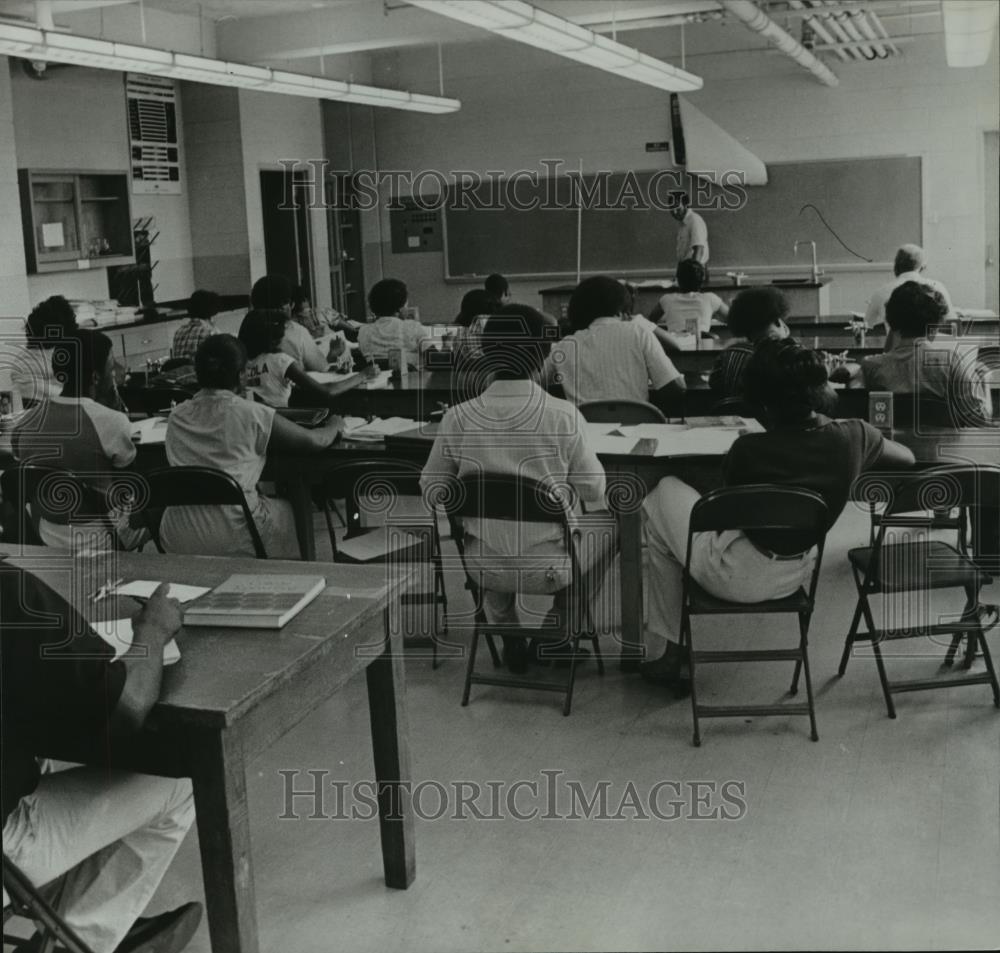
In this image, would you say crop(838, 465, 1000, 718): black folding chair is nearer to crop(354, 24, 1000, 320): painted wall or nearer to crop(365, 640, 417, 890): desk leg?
crop(365, 640, 417, 890): desk leg

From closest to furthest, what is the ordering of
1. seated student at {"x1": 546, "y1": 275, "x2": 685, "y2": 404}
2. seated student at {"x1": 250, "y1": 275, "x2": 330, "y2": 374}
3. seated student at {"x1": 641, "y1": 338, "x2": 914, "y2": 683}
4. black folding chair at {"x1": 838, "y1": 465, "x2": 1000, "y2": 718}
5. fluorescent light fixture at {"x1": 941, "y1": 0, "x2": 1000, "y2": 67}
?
1. seated student at {"x1": 641, "y1": 338, "x2": 914, "y2": 683}
2. black folding chair at {"x1": 838, "y1": 465, "x2": 1000, "y2": 718}
3. seated student at {"x1": 546, "y1": 275, "x2": 685, "y2": 404}
4. fluorescent light fixture at {"x1": 941, "y1": 0, "x2": 1000, "y2": 67}
5. seated student at {"x1": 250, "y1": 275, "x2": 330, "y2": 374}

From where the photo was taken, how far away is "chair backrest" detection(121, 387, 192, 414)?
6.02 m

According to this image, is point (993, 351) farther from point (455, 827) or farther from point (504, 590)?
point (455, 827)

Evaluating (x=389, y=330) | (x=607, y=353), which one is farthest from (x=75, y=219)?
(x=607, y=353)

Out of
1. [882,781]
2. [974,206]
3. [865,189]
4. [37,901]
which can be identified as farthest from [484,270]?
[37,901]

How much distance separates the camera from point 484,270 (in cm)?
1283

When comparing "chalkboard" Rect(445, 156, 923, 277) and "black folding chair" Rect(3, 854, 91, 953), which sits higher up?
"chalkboard" Rect(445, 156, 923, 277)

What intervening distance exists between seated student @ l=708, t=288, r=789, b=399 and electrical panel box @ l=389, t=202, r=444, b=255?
7.89m

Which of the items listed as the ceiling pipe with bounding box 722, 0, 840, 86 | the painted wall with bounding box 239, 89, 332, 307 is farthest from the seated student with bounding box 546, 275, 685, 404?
the painted wall with bounding box 239, 89, 332, 307

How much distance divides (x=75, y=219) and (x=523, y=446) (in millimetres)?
6884

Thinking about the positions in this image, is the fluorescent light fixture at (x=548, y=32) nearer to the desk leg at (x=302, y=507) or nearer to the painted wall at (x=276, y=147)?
the desk leg at (x=302, y=507)

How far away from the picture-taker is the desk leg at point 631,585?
3.89m

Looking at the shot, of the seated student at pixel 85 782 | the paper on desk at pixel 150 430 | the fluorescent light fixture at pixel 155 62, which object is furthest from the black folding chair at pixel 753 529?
the fluorescent light fixture at pixel 155 62

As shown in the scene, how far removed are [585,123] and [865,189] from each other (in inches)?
111
